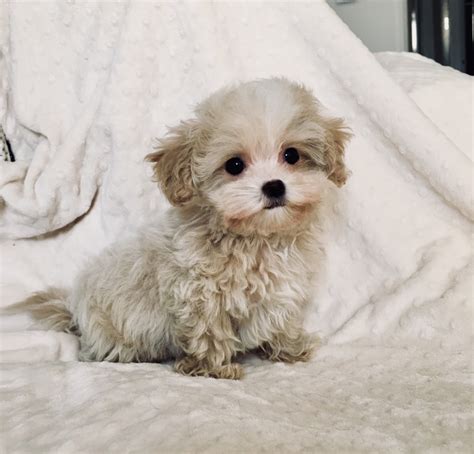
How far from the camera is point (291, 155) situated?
163 centimetres

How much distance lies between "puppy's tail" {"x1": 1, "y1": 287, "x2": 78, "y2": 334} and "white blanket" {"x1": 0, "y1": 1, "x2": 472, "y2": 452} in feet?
0.19

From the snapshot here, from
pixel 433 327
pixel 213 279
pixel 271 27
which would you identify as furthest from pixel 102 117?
pixel 433 327

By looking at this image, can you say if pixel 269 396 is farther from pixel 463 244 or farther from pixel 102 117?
pixel 102 117

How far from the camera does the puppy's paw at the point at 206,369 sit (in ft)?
5.48

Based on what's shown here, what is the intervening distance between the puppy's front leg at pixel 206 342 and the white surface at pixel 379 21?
5.54ft

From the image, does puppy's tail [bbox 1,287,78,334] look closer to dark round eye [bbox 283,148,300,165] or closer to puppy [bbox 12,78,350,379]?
puppy [bbox 12,78,350,379]

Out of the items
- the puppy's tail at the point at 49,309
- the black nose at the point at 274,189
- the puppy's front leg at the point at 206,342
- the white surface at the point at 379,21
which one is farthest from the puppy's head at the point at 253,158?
the white surface at the point at 379,21

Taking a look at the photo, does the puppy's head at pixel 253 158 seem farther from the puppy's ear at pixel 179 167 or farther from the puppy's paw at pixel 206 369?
the puppy's paw at pixel 206 369

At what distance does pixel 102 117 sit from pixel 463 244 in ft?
4.43

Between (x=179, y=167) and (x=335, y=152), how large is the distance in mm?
445

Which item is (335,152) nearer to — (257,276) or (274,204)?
(274,204)

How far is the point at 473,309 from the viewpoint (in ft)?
5.96

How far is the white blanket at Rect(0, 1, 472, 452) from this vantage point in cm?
156

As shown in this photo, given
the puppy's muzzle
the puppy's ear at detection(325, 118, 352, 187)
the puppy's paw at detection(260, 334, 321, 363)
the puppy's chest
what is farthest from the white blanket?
the puppy's muzzle
